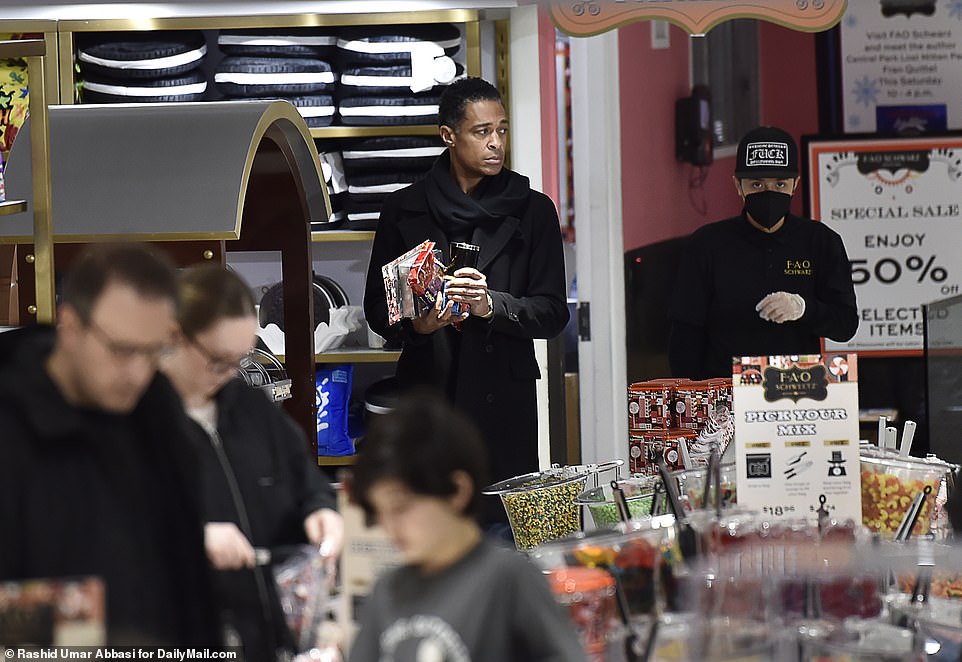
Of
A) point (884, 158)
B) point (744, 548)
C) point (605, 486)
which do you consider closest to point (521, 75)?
point (884, 158)

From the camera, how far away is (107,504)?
4.39 ft

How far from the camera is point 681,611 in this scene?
1.70 meters

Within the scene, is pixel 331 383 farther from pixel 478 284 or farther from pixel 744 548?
pixel 744 548

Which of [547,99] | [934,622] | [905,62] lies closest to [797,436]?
[934,622]

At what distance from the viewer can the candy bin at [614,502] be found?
2219mm

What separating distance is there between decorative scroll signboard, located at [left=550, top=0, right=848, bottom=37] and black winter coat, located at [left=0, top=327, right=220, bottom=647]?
2658mm

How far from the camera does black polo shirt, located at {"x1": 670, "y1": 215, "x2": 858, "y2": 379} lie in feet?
11.5

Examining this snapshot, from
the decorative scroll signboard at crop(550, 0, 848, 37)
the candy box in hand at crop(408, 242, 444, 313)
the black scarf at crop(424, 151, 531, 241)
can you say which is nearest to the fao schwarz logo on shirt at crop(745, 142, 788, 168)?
the decorative scroll signboard at crop(550, 0, 848, 37)

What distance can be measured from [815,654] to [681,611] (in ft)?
0.56

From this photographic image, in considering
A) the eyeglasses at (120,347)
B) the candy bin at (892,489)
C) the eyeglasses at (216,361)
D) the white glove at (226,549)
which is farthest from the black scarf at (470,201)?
the eyeglasses at (120,347)

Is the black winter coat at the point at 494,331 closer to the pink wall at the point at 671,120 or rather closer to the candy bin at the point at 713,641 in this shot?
the candy bin at the point at 713,641

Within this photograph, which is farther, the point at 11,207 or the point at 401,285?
the point at 401,285

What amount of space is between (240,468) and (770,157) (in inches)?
86.1

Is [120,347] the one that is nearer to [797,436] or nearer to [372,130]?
[797,436]
